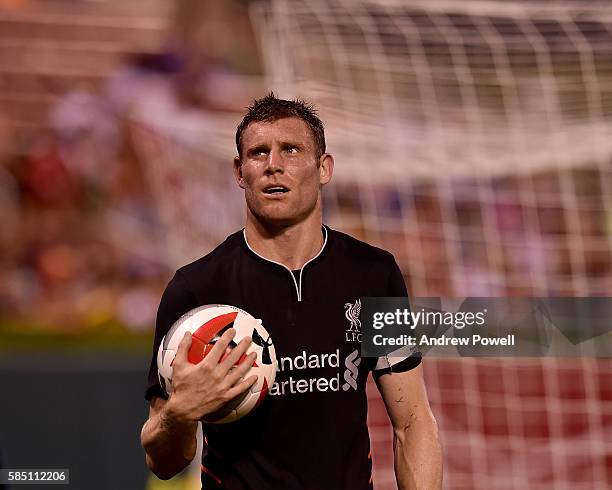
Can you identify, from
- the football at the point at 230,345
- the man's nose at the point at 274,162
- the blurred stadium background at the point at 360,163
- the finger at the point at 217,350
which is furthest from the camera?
the blurred stadium background at the point at 360,163

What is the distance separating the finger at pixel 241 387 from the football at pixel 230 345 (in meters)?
0.03

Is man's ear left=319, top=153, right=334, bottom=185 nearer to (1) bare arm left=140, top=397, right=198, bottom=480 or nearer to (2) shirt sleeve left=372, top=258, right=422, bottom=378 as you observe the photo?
(2) shirt sleeve left=372, top=258, right=422, bottom=378

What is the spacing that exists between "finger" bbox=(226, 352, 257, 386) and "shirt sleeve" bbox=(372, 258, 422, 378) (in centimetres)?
51

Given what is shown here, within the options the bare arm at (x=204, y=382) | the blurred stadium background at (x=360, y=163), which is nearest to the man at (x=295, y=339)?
the bare arm at (x=204, y=382)

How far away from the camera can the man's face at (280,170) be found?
2732 mm

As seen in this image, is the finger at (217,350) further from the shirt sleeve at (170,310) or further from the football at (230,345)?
the shirt sleeve at (170,310)

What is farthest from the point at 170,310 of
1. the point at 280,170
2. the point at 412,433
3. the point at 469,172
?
the point at 469,172

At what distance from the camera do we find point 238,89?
17.4ft

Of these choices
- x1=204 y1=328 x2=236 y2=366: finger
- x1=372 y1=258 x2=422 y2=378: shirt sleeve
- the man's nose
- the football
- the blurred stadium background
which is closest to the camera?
x1=204 y1=328 x2=236 y2=366: finger

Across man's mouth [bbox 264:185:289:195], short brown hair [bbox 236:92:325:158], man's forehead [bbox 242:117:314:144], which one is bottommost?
man's mouth [bbox 264:185:289:195]

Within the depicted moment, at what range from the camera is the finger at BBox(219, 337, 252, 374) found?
2441 millimetres

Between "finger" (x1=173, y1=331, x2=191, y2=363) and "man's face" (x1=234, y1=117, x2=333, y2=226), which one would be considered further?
"man's face" (x1=234, y1=117, x2=333, y2=226)

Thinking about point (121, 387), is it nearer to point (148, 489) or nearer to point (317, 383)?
point (148, 489)

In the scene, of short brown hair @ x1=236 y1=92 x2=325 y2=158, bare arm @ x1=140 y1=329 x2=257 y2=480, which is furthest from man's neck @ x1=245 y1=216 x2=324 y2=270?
bare arm @ x1=140 y1=329 x2=257 y2=480
